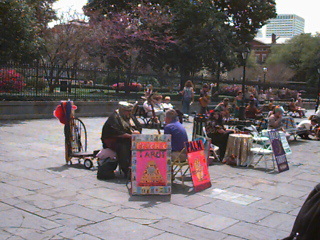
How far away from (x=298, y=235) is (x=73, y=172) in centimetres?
605

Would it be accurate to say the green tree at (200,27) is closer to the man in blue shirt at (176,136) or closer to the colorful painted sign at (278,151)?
the colorful painted sign at (278,151)

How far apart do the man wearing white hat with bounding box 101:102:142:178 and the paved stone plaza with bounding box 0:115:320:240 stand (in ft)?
1.27

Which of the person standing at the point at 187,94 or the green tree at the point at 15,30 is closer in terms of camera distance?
the green tree at the point at 15,30

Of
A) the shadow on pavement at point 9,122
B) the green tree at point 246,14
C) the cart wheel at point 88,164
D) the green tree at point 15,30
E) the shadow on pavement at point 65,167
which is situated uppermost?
the green tree at point 246,14

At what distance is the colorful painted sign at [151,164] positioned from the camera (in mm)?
6766

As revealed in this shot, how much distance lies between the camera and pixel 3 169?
7.96 m

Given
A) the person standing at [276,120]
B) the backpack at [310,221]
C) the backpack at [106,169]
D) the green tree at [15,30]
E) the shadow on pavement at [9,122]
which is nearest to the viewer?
the backpack at [310,221]

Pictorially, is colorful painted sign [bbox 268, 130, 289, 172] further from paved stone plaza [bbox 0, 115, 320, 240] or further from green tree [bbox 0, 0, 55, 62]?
green tree [bbox 0, 0, 55, 62]

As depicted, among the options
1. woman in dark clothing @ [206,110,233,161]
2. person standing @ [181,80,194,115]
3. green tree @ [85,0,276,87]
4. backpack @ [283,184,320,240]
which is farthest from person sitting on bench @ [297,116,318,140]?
backpack @ [283,184,320,240]

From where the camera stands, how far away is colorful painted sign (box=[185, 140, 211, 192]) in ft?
23.9

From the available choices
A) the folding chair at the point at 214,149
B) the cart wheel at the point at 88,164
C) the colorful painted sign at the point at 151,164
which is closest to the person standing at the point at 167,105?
the folding chair at the point at 214,149

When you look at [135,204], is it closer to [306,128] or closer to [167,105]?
→ [306,128]

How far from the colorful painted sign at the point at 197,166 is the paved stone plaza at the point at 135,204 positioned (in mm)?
144

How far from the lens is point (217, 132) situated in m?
10.3
